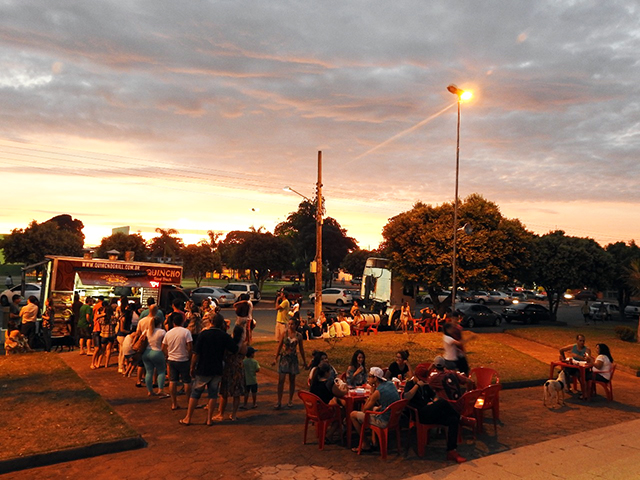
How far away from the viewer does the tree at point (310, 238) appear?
73.1 metres

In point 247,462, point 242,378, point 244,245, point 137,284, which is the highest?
point 244,245

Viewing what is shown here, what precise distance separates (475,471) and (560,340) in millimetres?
16329

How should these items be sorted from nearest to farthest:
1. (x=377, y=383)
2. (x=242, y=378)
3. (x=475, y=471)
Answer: (x=475, y=471), (x=377, y=383), (x=242, y=378)

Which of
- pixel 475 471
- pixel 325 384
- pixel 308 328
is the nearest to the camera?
pixel 475 471

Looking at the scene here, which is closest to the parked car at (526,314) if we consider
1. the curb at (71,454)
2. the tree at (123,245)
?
the curb at (71,454)

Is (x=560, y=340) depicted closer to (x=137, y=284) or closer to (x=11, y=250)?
(x=137, y=284)

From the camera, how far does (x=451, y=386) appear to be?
27.5ft

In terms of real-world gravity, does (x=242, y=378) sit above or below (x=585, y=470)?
above

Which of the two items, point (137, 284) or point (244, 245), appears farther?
point (244, 245)

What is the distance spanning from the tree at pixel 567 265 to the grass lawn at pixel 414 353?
46.8ft

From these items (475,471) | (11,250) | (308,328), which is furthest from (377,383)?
(11,250)

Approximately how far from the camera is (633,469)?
723 cm

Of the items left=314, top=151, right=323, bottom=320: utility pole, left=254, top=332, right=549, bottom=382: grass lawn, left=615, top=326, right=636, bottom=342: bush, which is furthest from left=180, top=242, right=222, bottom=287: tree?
left=615, top=326, right=636, bottom=342: bush

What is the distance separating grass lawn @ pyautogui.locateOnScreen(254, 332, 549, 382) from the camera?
1453 centimetres
